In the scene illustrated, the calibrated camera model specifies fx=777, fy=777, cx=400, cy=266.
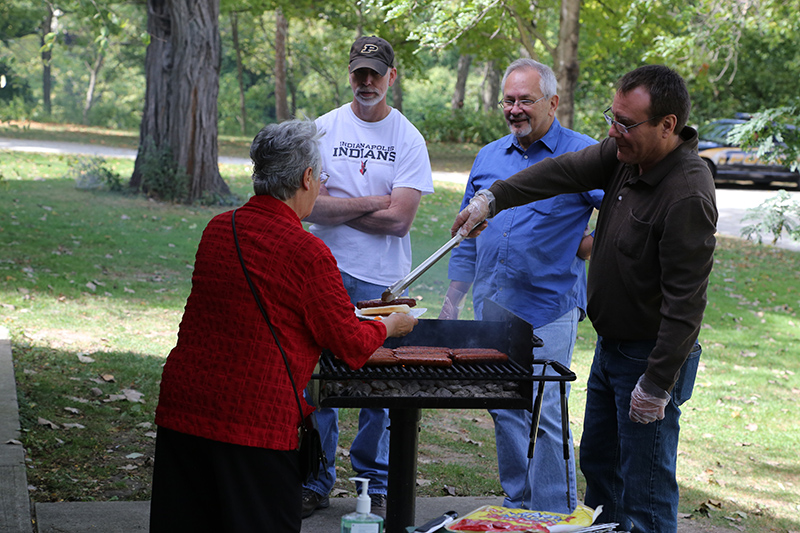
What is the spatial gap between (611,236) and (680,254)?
1.21 ft

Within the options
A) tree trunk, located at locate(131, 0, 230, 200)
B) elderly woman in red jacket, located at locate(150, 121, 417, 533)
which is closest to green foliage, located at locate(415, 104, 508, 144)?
tree trunk, located at locate(131, 0, 230, 200)

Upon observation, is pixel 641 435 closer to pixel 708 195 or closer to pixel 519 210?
pixel 708 195

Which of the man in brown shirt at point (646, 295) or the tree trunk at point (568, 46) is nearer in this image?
the man in brown shirt at point (646, 295)

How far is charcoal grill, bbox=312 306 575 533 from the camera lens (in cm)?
287

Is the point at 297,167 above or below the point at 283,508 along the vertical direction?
above

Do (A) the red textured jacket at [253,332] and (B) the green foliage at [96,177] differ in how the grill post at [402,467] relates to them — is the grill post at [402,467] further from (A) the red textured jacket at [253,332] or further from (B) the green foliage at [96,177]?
(B) the green foliage at [96,177]

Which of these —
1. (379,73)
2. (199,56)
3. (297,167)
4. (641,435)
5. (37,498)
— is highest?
(199,56)

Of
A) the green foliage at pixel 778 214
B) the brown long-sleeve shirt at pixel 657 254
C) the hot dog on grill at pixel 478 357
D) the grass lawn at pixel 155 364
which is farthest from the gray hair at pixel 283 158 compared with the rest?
the green foliage at pixel 778 214

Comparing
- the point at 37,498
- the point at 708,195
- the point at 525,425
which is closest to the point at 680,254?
the point at 708,195

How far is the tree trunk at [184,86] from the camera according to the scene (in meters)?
13.1

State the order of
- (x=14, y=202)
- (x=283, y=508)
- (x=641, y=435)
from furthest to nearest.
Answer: (x=14, y=202), (x=641, y=435), (x=283, y=508)

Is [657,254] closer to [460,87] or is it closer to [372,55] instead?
[372,55]

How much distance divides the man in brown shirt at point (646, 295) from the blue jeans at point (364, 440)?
1212 mm

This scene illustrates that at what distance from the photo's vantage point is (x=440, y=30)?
10531 millimetres
